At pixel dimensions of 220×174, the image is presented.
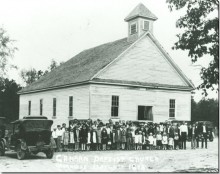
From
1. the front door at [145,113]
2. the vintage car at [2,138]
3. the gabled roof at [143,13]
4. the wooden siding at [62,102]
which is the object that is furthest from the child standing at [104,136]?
the gabled roof at [143,13]

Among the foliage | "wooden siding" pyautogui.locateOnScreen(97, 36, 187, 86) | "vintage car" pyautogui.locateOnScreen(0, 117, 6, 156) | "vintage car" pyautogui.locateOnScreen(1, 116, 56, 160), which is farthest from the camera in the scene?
"wooden siding" pyautogui.locateOnScreen(97, 36, 187, 86)

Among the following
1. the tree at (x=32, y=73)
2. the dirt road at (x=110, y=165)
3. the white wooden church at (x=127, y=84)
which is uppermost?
the tree at (x=32, y=73)

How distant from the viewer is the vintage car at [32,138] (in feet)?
51.4

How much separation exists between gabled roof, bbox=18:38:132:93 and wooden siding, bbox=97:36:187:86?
2.03 ft

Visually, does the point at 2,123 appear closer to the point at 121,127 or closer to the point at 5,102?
the point at 121,127

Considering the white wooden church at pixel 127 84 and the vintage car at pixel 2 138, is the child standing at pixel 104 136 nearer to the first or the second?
the vintage car at pixel 2 138

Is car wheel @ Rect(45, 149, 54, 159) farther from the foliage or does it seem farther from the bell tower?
the bell tower

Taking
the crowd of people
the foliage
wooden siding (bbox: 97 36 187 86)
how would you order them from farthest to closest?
1. wooden siding (bbox: 97 36 187 86)
2. the crowd of people
3. the foliage

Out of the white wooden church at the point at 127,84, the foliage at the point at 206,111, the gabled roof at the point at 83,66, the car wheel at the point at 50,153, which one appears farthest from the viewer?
the gabled roof at the point at 83,66

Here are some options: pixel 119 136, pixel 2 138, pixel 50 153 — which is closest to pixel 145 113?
pixel 119 136

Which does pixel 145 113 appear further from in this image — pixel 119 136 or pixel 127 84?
pixel 119 136

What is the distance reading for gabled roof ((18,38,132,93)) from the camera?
27.3 metres

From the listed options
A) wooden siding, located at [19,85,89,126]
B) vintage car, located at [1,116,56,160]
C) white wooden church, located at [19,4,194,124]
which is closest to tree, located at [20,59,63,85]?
wooden siding, located at [19,85,89,126]

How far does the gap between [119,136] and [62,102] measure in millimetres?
9927
